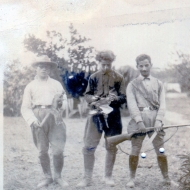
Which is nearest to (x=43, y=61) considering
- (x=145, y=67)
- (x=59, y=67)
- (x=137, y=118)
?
(x=59, y=67)

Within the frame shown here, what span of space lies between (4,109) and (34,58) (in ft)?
2.49

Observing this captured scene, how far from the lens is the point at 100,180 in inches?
179

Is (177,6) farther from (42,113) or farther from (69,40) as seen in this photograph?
(42,113)

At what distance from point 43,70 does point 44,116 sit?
57cm

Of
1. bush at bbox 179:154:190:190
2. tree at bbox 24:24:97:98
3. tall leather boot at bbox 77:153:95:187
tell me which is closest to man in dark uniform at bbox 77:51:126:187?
tall leather boot at bbox 77:153:95:187

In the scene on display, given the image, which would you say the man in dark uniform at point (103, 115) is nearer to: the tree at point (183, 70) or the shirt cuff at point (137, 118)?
the shirt cuff at point (137, 118)

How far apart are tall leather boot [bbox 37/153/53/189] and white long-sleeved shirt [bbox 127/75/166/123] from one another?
119 cm

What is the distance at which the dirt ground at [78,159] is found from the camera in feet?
14.3

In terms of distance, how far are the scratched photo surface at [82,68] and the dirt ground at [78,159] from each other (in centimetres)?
1

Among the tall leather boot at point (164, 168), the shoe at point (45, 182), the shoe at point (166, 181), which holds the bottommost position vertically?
the shoe at point (45, 182)

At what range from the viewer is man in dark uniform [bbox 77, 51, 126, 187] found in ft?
14.9

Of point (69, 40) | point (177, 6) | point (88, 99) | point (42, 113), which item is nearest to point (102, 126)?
point (88, 99)

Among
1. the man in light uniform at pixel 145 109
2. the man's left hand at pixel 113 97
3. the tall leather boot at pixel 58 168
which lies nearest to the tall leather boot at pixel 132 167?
the man in light uniform at pixel 145 109

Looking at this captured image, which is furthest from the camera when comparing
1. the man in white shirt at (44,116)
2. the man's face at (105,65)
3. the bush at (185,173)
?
the man in white shirt at (44,116)
